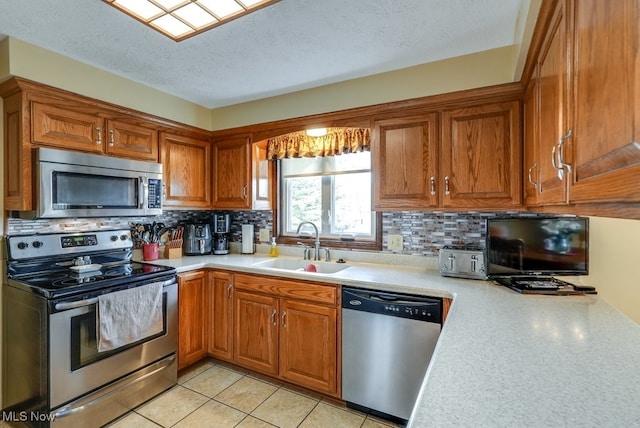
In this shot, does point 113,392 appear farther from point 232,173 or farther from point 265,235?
point 232,173

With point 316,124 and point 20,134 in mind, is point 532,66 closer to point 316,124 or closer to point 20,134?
point 316,124

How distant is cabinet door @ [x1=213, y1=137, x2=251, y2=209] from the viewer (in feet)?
9.34

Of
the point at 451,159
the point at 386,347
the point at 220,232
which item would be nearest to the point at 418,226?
the point at 451,159

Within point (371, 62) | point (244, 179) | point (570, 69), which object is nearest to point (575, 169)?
point (570, 69)

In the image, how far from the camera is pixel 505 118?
75.4 inches

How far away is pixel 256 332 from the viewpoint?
2.36 m

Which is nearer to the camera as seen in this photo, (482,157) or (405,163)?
(482,157)

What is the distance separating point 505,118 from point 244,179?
207 cm

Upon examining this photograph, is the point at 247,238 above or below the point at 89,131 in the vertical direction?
below

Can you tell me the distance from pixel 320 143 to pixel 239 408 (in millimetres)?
2093

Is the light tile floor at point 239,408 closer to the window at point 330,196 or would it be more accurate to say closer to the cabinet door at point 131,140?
the window at point 330,196

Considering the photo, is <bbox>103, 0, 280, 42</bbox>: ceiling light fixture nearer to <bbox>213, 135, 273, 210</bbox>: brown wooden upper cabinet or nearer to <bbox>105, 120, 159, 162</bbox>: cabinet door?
<bbox>105, 120, 159, 162</bbox>: cabinet door

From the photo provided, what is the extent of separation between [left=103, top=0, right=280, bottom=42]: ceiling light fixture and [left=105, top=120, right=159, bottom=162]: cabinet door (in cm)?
92

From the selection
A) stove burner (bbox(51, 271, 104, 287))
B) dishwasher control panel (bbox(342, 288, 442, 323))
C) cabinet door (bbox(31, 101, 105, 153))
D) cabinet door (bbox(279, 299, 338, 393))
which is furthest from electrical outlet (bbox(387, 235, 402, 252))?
cabinet door (bbox(31, 101, 105, 153))
